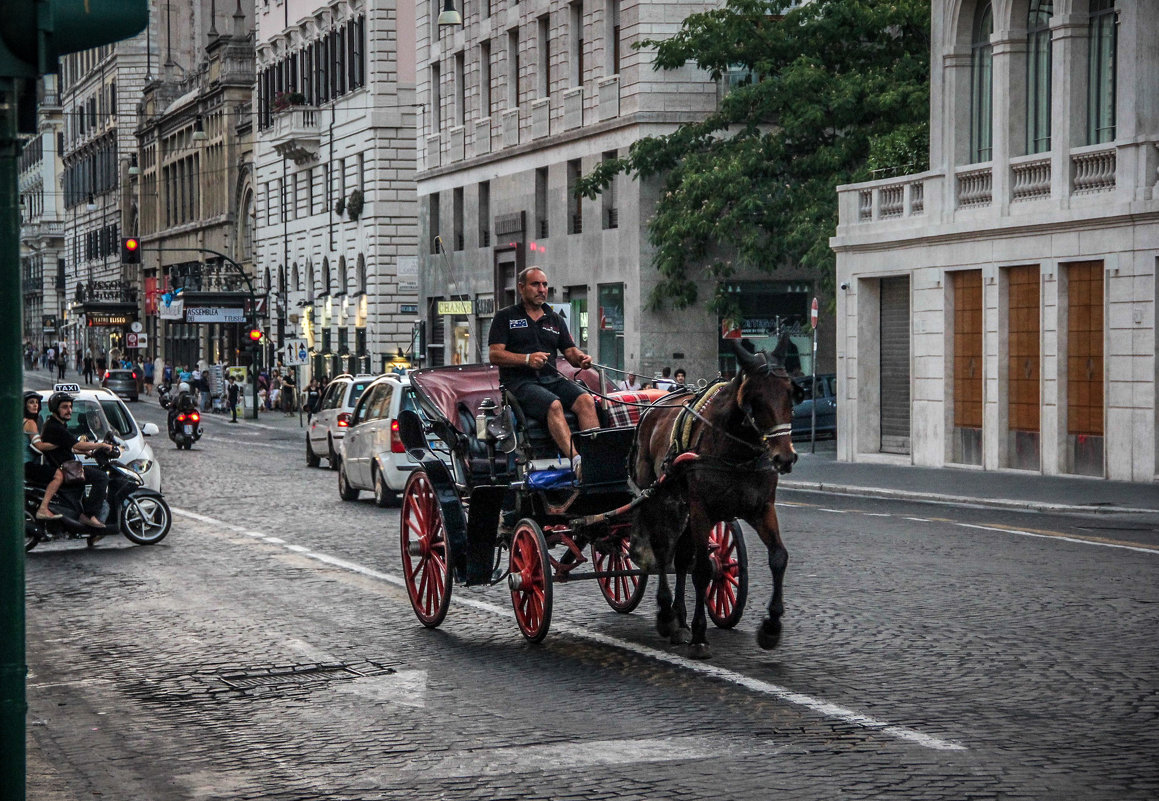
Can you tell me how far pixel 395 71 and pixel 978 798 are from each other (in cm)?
5967

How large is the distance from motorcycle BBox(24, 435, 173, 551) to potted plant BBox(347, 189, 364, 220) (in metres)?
46.5

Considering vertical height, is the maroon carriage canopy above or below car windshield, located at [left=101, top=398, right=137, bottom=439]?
above

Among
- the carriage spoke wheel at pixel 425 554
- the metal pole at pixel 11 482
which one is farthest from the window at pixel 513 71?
the metal pole at pixel 11 482

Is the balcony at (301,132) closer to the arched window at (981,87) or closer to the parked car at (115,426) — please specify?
the arched window at (981,87)

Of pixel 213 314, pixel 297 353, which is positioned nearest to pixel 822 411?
pixel 297 353

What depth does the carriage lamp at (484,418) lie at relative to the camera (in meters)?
11.6

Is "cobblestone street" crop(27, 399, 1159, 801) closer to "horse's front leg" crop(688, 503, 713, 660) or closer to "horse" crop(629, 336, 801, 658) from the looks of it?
"horse's front leg" crop(688, 503, 713, 660)

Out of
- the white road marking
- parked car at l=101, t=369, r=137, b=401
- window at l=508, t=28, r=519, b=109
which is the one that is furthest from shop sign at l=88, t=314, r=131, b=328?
the white road marking

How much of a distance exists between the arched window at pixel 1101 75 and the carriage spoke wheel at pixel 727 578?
19.2m

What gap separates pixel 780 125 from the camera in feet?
136

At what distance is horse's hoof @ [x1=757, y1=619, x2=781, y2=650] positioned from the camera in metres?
10.3

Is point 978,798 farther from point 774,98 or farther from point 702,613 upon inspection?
point 774,98

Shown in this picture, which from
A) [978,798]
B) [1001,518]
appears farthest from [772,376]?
[1001,518]

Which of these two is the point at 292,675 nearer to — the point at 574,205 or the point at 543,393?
the point at 543,393
